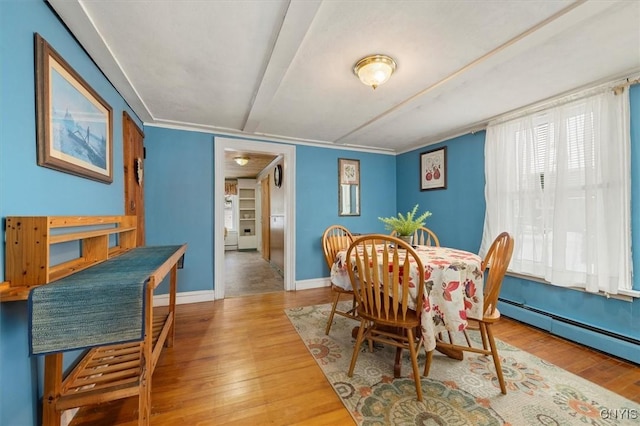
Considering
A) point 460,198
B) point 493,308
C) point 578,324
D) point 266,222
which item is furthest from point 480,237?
point 266,222

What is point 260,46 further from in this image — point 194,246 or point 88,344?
point 194,246

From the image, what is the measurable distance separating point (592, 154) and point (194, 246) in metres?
4.17

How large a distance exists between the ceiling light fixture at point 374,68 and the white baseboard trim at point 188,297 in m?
3.04

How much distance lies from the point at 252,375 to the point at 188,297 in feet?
6.04

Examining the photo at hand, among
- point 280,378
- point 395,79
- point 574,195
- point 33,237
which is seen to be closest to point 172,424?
point 280,378

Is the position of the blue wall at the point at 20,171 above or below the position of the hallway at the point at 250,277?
above

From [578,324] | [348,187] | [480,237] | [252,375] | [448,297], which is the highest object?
[348,187]

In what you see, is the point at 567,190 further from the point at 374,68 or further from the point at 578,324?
the point at 374,68

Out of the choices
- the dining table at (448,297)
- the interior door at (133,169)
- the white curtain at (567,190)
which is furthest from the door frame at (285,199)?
the white curtain at (567,190)

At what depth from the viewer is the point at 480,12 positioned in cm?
132

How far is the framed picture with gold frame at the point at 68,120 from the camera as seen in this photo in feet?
3.77

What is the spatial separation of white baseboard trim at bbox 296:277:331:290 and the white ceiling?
237cm

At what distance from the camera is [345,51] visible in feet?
5.45

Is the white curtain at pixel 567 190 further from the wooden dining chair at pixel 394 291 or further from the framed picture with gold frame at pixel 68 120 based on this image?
the framed picture with gold frame at pixel 68 120
